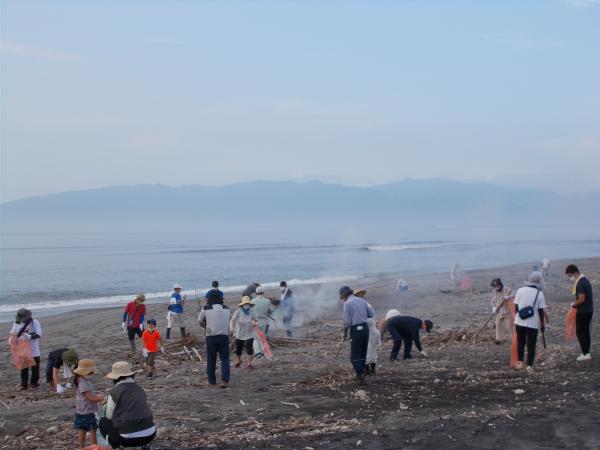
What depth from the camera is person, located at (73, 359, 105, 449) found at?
25.6 feet

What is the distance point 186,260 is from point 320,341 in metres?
61.6

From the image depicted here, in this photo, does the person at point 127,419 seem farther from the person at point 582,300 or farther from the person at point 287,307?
the person at point 287,307

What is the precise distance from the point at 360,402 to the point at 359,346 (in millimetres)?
1401

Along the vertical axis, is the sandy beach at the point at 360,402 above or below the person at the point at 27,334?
below

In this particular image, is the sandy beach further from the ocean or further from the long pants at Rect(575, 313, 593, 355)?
the ocean

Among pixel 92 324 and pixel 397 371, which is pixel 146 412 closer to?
pixel 397 371

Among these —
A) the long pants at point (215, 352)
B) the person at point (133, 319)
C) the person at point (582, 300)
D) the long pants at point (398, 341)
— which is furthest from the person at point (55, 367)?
the person at point (582, 300)

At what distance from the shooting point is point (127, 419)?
22.4ft

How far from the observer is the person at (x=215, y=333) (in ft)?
37.4

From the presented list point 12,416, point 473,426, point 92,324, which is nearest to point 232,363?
point 12,416

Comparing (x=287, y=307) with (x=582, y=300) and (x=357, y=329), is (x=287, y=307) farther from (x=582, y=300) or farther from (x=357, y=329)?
(x=582, y=300)

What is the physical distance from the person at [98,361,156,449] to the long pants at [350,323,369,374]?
4.74 meters

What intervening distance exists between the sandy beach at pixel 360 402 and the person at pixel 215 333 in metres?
0.29

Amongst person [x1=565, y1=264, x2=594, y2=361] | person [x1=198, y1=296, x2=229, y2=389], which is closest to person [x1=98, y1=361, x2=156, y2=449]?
person [x1=198, y1=296, x2=229, y2=389]
